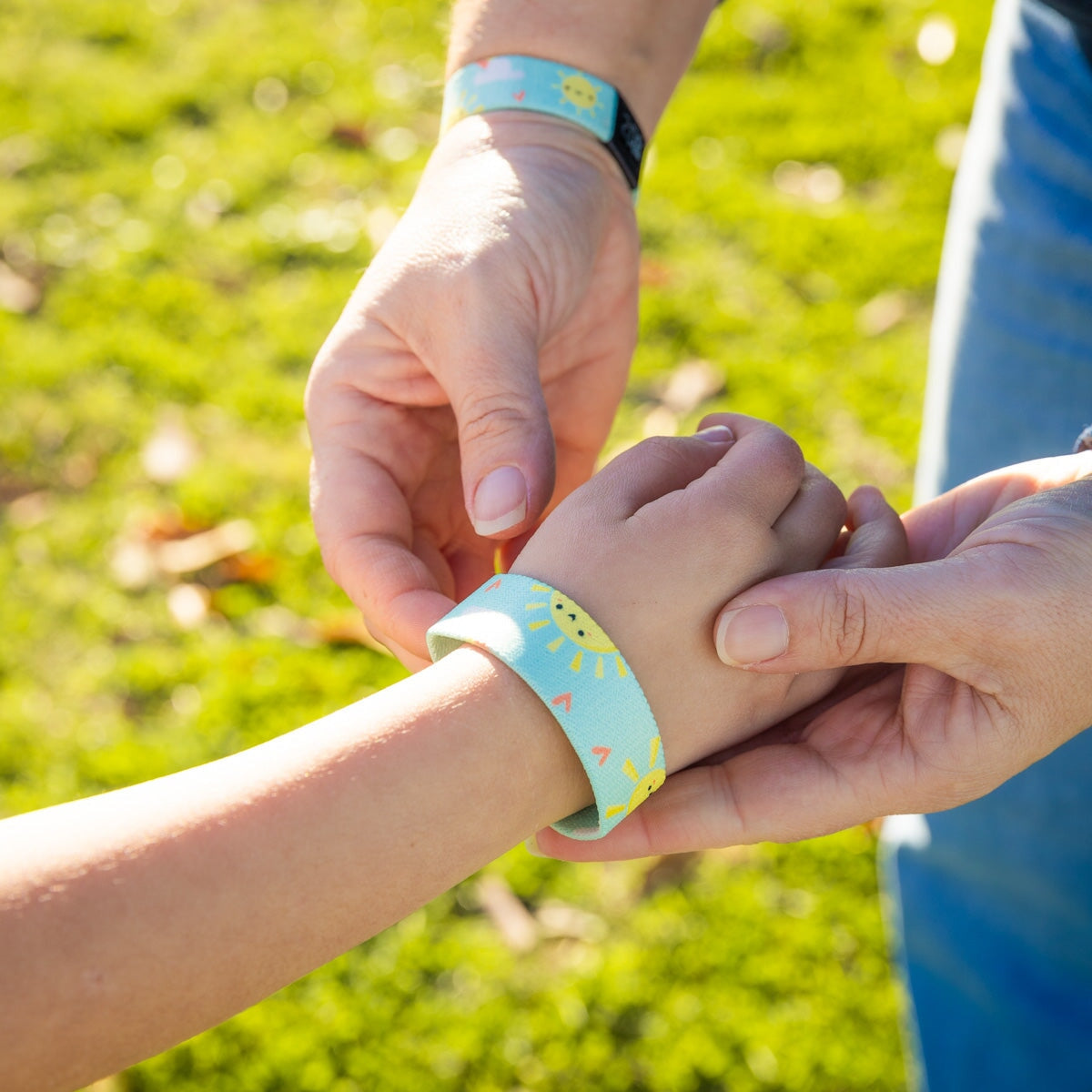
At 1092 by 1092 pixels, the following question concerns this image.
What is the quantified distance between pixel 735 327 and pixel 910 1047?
8.60 feet

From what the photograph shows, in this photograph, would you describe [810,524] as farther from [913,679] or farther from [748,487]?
[913,679]

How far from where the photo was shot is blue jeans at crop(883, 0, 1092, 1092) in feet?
7.16

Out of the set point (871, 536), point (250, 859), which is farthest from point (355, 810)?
point (871, 536)

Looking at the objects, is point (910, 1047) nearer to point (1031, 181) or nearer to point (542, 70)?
point (1031, 181)

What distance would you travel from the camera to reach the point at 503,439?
1.80 m

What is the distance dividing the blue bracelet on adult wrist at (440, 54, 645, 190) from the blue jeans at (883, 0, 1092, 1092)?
0.85m

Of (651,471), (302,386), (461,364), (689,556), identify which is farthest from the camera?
(302,386)

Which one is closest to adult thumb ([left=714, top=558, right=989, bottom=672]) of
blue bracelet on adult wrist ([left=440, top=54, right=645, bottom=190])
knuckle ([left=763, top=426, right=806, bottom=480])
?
knuckle ([left=763, top=426, right=806, bottom=480])

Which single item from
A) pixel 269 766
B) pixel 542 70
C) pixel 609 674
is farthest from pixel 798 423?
pixel 269 766

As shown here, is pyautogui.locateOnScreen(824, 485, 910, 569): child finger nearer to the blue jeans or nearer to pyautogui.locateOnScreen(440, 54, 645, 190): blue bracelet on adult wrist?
the blue jeans

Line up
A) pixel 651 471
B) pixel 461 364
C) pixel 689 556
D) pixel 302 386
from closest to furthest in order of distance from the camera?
pixel 689 556 < pixel 651 471 < pixel 461 364 < pixel 302 386

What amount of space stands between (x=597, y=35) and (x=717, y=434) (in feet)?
2.92

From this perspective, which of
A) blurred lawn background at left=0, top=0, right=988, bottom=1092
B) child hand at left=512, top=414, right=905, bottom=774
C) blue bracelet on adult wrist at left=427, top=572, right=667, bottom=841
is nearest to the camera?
blue bracelet on adult wrist at left=427, top=572, right=667, bottom=841

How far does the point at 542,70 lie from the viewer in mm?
2137
